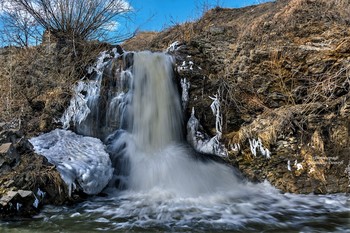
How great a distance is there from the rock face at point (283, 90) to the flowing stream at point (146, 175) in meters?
0.41

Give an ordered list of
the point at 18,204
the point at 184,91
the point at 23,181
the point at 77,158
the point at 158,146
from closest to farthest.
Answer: the point at 18,204 → the point at 23,181 → the point at 77,158 → the point at 158,146 → the point at 184,91

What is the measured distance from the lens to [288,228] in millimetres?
3590

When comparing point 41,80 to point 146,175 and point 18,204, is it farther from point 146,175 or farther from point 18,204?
point 18,204

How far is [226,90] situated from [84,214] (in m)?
3.92

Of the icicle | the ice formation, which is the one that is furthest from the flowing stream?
the icicle

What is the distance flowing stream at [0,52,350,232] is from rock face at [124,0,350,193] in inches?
16.0

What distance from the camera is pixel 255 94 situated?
659 centimetres

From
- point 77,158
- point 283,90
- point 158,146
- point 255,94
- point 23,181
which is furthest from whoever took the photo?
point 255,94

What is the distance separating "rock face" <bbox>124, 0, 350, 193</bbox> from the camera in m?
5.32

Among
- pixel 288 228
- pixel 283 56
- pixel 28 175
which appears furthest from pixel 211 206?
pixel 283 56

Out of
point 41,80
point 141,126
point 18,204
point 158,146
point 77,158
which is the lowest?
point 18,204

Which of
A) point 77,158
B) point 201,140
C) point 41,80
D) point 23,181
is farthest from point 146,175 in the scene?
point 41,80

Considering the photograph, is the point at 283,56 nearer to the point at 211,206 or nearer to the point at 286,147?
the point at 286,147

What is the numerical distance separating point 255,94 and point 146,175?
9.04ft
